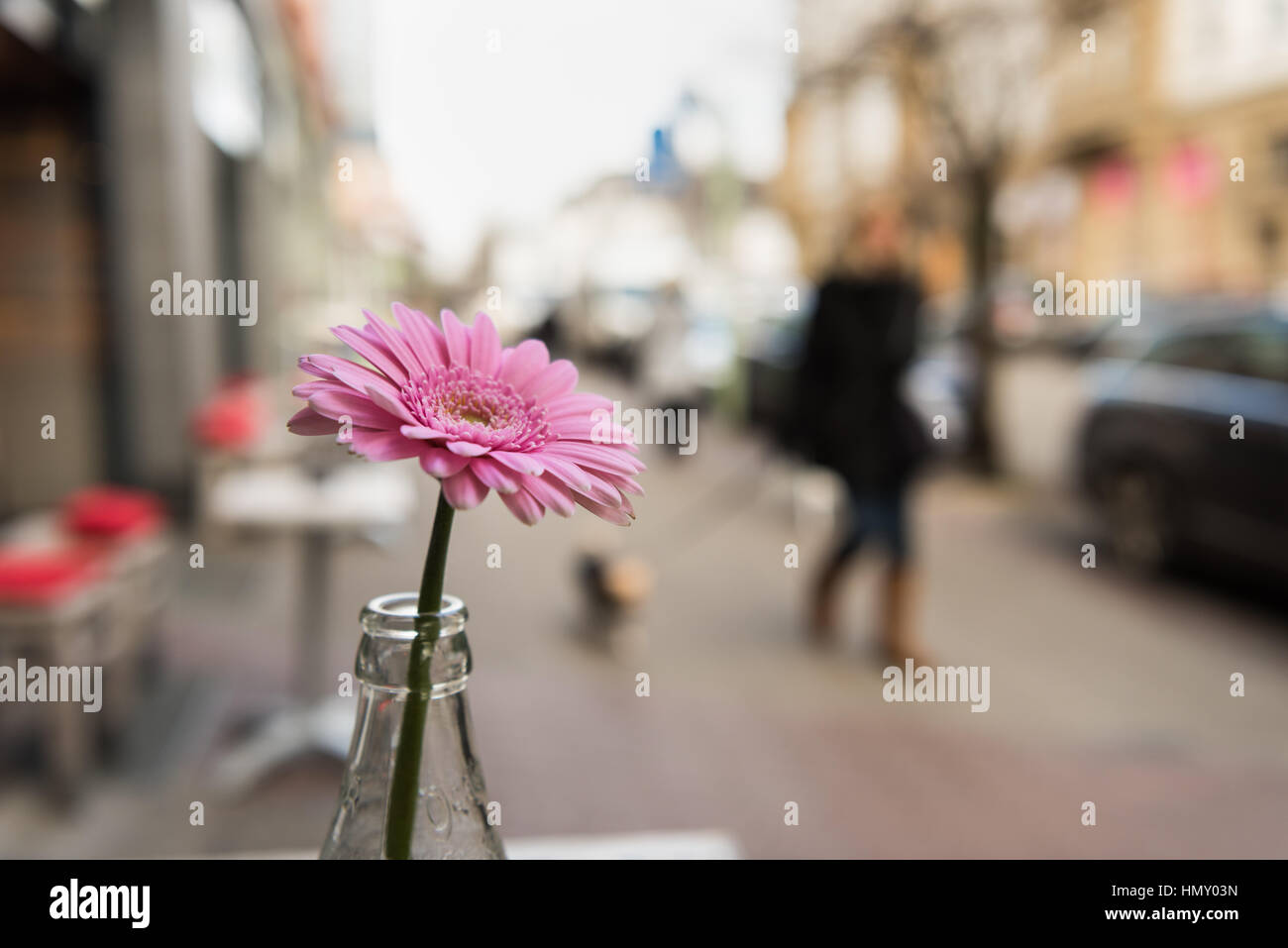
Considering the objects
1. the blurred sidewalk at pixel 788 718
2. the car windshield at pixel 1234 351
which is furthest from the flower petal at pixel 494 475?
the car windshield at pixel 1234 351

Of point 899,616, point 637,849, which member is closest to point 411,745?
point 637,849

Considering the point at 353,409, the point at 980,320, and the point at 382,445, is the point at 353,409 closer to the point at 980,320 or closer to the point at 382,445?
the point at 382,445

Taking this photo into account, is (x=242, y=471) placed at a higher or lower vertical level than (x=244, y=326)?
lower

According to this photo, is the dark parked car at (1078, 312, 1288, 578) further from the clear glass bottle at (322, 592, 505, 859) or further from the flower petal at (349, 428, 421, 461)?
the flower petal at (349, 428, 421, 461)

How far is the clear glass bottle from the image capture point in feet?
2.78

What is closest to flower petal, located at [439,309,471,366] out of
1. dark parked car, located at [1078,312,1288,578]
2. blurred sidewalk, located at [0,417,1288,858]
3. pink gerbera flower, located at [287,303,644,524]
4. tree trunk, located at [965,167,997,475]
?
pink gerbera flower, located at [287,303,644,524]

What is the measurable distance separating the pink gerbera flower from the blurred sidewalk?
1.73 m

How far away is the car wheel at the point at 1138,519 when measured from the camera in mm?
7844

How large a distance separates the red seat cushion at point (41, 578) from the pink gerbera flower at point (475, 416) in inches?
145

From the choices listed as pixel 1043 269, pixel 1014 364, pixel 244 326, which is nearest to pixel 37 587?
pixel 244 326

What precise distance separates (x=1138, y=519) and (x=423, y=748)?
316 inches
